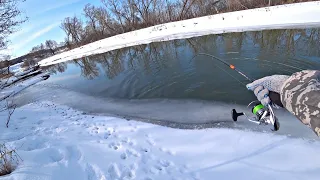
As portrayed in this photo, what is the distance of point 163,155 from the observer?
10.1 feet

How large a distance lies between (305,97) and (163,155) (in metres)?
2.06

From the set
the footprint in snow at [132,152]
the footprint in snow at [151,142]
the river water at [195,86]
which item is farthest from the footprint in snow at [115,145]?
the river water at [195,86]

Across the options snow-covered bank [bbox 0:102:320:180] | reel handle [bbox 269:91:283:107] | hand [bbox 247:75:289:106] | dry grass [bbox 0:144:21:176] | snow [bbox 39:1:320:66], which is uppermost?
snow [bbox 39:1:320:66]

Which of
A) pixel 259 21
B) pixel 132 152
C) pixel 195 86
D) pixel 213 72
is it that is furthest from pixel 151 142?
pixel 259 21

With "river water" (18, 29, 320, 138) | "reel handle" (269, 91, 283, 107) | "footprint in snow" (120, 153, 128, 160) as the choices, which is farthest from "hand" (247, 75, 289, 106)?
"footprint in snow" (120, 153, 128, 160)

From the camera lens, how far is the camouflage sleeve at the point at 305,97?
1836 millimetres

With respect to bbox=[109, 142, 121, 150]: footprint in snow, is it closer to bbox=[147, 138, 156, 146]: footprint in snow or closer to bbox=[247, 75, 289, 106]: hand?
bbox=[147, 138, 156, 146]: footprint in snow

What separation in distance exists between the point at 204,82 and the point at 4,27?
602 centimetres

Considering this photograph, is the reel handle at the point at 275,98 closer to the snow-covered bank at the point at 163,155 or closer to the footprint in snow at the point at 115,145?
the snow-covered bank at the point at 163,155

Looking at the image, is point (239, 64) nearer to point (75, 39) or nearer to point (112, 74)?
point (112, 74)

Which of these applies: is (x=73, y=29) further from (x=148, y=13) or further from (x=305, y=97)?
(x=305, y=97)

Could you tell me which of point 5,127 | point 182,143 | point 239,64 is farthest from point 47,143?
point 239,64

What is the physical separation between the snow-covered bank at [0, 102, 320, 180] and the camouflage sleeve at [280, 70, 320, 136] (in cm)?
85

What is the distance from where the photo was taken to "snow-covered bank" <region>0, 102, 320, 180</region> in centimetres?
251
